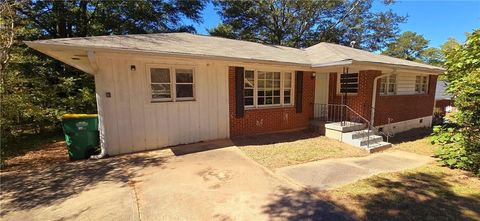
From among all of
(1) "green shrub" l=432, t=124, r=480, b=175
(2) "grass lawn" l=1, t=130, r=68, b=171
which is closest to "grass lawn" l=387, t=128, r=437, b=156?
(1) "green shrub" l=432, t=124, r=480, b=175

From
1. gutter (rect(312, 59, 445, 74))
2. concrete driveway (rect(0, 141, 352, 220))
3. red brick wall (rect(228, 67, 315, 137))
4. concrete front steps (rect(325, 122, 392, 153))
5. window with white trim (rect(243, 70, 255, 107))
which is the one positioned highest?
gutter (rect(312, 59, 445, 74))

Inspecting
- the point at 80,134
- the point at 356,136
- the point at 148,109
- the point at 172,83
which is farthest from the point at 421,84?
the point at 80,134

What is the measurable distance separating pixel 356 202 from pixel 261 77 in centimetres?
527

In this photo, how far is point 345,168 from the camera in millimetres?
5223

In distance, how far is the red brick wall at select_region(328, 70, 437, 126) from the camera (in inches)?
329

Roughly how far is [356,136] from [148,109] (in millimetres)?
6443

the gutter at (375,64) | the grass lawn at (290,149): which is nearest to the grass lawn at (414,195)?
the grass lawn at (290,149)

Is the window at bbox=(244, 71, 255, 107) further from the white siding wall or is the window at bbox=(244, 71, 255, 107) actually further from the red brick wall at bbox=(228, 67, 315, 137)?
the white siding wall

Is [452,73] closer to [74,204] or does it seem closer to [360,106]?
[360,106]

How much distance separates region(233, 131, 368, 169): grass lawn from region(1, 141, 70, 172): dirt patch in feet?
15.9

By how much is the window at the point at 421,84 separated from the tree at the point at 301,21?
35.9 feet

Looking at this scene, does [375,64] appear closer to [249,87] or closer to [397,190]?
[249,87]

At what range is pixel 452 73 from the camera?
5730mm

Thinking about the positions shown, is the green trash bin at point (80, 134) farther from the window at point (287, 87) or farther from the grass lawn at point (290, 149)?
the window at point (287, 87)
